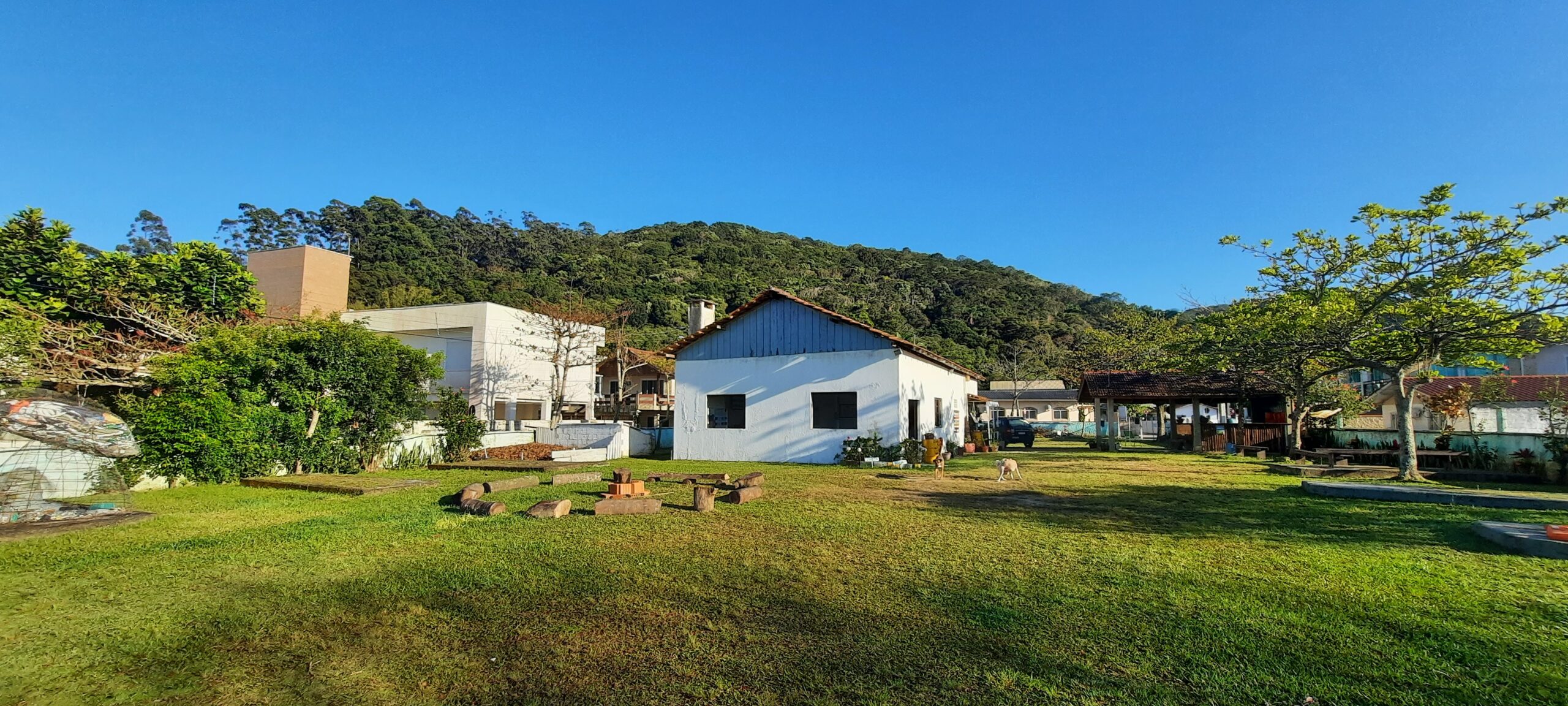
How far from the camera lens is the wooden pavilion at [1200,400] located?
84.3 feet

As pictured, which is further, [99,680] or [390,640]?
[390,640]

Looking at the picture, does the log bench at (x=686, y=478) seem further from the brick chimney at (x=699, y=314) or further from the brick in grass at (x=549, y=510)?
the brick chimney at (x=699, y=314)

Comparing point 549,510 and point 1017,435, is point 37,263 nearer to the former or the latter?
point 549,510

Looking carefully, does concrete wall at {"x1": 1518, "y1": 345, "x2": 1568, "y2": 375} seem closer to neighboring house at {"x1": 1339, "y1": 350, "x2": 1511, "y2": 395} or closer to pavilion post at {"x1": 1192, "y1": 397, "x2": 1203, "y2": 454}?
neighboring house at {"x1": 1339, "y1": 350, "x2": 1511, "y2": 395}

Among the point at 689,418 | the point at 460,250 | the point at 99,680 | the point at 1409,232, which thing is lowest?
the point at 99,680

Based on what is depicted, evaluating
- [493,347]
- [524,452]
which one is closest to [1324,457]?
[524,452]

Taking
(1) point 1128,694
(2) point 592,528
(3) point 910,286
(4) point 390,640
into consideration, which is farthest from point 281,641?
(3) point 910,286

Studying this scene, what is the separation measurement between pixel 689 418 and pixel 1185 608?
17.0 meters

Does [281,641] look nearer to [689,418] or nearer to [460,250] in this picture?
[689,418]

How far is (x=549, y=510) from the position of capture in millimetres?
8883

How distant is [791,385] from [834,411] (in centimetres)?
146

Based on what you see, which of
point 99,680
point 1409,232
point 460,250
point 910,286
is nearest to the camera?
point 99,680

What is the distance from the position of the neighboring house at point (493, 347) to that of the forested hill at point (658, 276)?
12587mm

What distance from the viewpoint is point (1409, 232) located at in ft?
51.8
